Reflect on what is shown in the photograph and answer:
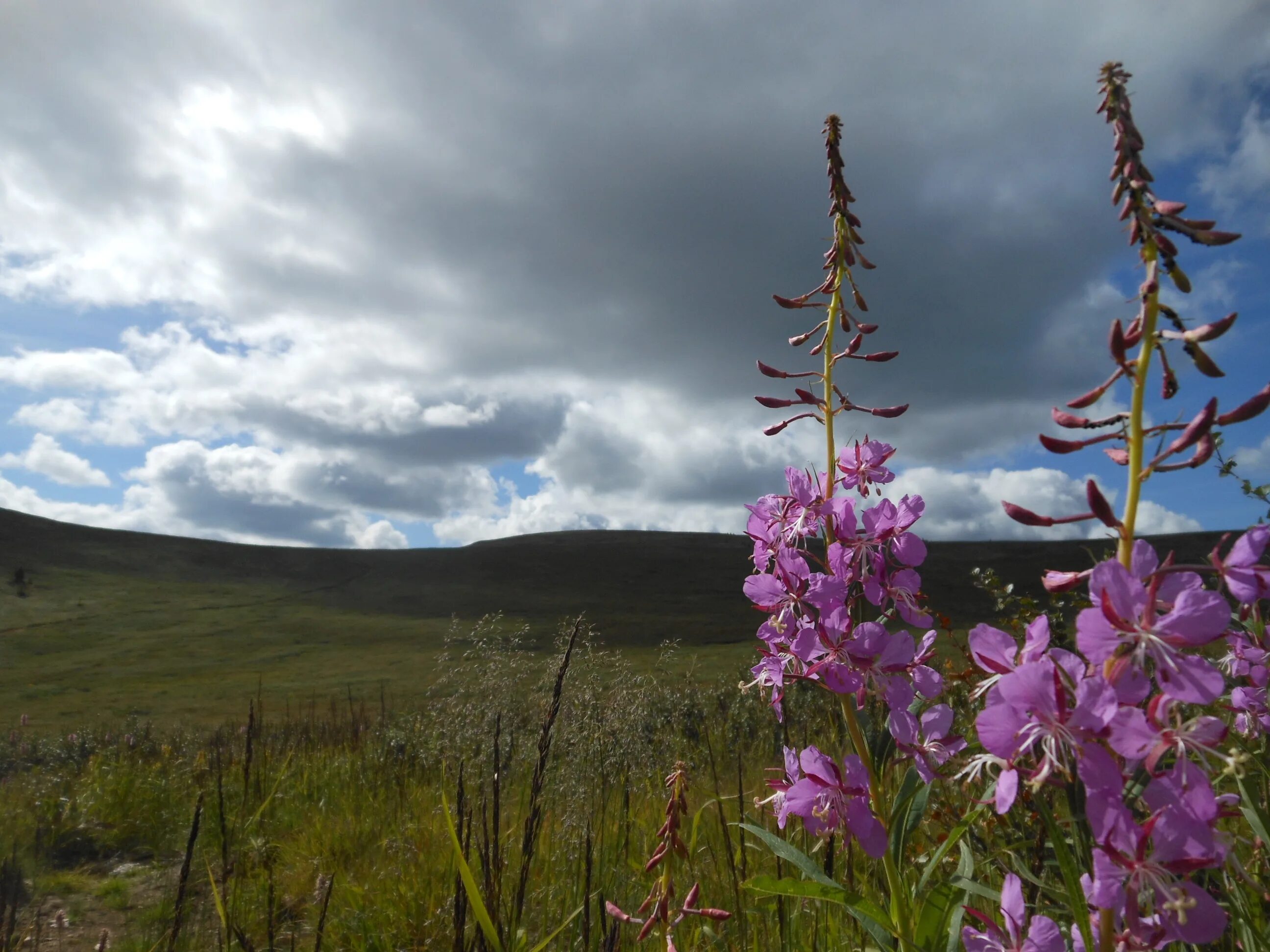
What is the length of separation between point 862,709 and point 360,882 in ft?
12.9

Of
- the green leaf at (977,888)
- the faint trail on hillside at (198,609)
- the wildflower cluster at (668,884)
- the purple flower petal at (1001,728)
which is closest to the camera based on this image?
the purple flower petal at (1001,728)

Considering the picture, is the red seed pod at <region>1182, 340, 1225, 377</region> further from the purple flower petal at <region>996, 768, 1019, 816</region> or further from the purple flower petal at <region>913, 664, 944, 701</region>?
the purple flower petal at <region>913, 664, 944, 701</region>

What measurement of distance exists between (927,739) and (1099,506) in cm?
99

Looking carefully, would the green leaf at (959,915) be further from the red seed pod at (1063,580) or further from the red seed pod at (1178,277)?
the red seed pod at (1178,277)

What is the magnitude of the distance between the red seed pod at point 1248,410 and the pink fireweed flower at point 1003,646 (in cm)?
36

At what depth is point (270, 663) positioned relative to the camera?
1261 inches

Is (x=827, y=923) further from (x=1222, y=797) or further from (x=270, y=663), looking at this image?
(x=270, y=663)

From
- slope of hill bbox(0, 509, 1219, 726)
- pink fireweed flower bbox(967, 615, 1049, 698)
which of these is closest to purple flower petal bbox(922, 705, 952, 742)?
pink fireweed flower bbox(967, 615, 1049, 698)

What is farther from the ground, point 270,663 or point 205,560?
point 205,560

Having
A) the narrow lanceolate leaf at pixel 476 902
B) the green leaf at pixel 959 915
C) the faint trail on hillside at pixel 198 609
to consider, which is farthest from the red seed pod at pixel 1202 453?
the faint trail on hillside at pixel 198 609

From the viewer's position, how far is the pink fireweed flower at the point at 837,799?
1.78 meters

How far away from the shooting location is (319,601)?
4841 centimetres

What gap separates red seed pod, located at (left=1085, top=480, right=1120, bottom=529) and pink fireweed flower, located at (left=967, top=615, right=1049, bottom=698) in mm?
159

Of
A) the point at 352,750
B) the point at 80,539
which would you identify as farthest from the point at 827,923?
the point at 80,539
